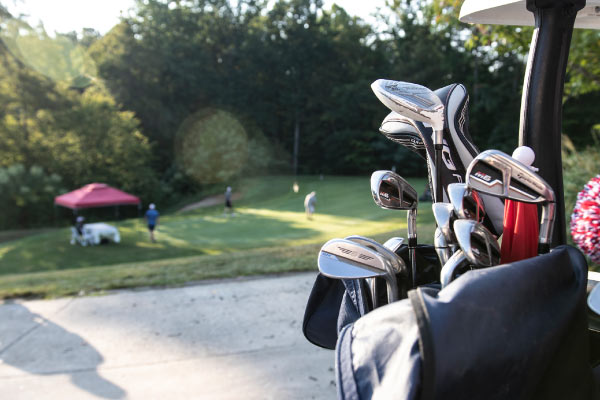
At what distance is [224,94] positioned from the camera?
41438 mm

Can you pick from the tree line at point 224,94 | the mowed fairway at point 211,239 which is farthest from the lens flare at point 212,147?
the mowed fairway at point 211,239

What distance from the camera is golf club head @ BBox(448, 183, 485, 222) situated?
1230 mm

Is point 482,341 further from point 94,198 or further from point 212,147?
point 212,147

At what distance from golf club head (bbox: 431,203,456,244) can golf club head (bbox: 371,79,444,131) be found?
0.26 meters

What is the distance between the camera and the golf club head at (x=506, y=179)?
1101mm

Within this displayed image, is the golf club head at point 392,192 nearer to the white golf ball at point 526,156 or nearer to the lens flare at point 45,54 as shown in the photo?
the white golf ball at point 526,156

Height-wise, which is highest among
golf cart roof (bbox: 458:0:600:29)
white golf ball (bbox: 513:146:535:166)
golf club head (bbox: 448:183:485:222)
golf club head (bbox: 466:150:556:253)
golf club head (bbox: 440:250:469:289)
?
golf cart roof (bbox: 458:0:600:29)

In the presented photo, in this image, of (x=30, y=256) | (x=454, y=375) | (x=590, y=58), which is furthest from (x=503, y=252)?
(x=30, y=256)

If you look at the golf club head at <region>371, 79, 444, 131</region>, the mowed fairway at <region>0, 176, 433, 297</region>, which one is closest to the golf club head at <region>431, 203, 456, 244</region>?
the golf club head at <region>371, 79, 444, 131</region>

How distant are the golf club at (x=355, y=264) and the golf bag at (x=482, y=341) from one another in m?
0.24

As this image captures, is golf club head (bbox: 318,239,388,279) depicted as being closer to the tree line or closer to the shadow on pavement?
the shadow on pavement

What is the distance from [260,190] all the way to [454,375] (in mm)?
30063

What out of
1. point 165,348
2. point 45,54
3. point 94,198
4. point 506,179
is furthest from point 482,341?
point 45,54

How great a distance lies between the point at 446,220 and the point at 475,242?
164mm
